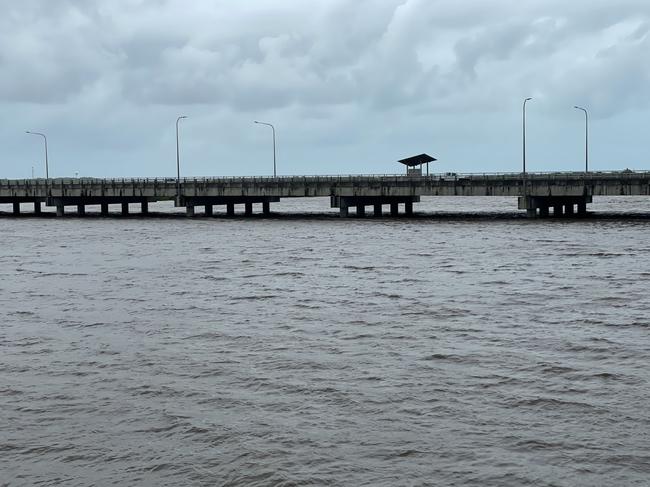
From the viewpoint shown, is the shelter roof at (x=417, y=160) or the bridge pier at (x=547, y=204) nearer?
the bridge pier at (x=547, y=204)

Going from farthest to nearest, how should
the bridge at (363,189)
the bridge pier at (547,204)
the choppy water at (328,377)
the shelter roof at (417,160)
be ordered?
the shelter roof at (417,160) → the bridge pier at (547,204) → the bridge at (363,189) → the choppy water at (328,377)

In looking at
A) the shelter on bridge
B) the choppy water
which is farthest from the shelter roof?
the choppy water

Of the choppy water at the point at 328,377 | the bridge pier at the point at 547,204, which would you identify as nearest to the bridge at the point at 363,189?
the bridge pier at the point at 547,204

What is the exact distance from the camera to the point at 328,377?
727 inches

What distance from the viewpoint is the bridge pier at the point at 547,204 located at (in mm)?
84000

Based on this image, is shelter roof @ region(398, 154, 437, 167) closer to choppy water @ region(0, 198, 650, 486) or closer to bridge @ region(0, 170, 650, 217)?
bridge @ region(0, 170, 650, 217)

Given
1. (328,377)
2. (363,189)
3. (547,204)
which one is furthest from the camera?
(363,189)

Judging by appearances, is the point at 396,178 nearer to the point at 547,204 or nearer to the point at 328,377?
the point at 547,204

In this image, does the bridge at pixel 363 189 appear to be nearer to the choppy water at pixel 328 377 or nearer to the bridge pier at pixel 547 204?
the bridge pier at pixel 547 204

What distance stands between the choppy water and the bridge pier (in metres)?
44.4

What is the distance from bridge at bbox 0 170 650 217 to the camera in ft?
264

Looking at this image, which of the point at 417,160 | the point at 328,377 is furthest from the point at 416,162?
the point at 328,377

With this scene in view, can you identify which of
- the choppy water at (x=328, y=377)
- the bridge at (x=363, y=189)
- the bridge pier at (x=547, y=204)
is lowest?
the choppy water at (x=328, y=377)

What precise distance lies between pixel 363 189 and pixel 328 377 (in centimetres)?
7269
